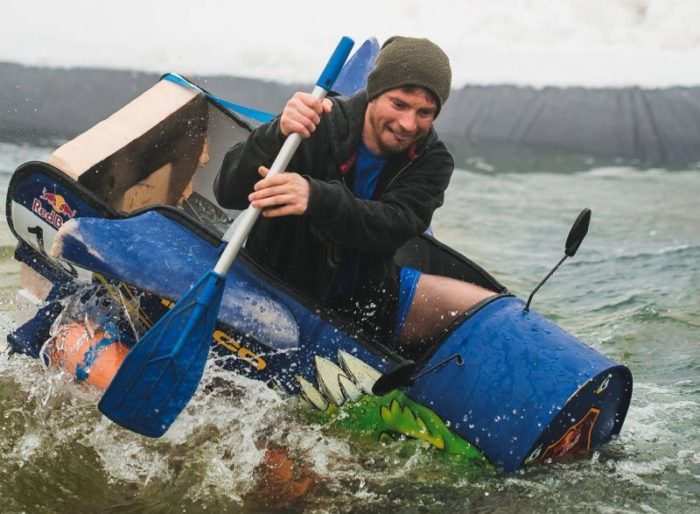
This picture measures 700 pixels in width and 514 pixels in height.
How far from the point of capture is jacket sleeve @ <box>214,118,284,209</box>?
2.90m

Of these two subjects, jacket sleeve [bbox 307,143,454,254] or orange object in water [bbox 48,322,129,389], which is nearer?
jacket sleeve [bbox 307,143,454,254]

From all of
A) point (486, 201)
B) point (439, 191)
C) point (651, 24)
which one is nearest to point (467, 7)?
point (651, 24)

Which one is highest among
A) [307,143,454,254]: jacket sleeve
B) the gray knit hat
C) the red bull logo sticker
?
the gray knit hat

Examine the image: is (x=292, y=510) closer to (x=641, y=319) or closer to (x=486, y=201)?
(x=641, y=319)

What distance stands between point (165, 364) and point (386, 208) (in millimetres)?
710

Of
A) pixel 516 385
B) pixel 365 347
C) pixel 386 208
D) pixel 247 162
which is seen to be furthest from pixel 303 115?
pixel 516 385

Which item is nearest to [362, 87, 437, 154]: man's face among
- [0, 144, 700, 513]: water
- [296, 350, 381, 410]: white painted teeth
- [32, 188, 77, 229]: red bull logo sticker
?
[296, 350, 381, 410]: white painted teeth

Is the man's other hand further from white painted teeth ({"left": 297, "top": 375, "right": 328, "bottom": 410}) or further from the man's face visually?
white painted teeth ({"left": 297, "top": 375, "right": 328, "bottom": 410})

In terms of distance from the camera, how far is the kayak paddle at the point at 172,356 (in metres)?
2.75

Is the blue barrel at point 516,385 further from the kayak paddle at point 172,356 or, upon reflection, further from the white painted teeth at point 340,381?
the kayak paddle at point 172,356

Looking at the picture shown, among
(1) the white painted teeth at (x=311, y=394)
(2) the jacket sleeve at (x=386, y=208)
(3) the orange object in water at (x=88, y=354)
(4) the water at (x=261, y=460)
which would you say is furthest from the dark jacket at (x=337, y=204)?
(3) the orange object in water at (x=88, y=354)

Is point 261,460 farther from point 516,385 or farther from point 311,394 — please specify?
point 516,385

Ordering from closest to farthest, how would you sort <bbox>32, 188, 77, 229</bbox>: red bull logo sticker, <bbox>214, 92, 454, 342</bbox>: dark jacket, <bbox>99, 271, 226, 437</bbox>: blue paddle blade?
<bbox>99, 271, 226, 437</bbox>: blue paddle blade → <bbox>214, 92, 454, 342</bbox>: dark jacket → <bbox>32, 188, 77, 229</bbox>: red bull logo sticker

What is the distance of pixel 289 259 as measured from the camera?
3.10 metres
